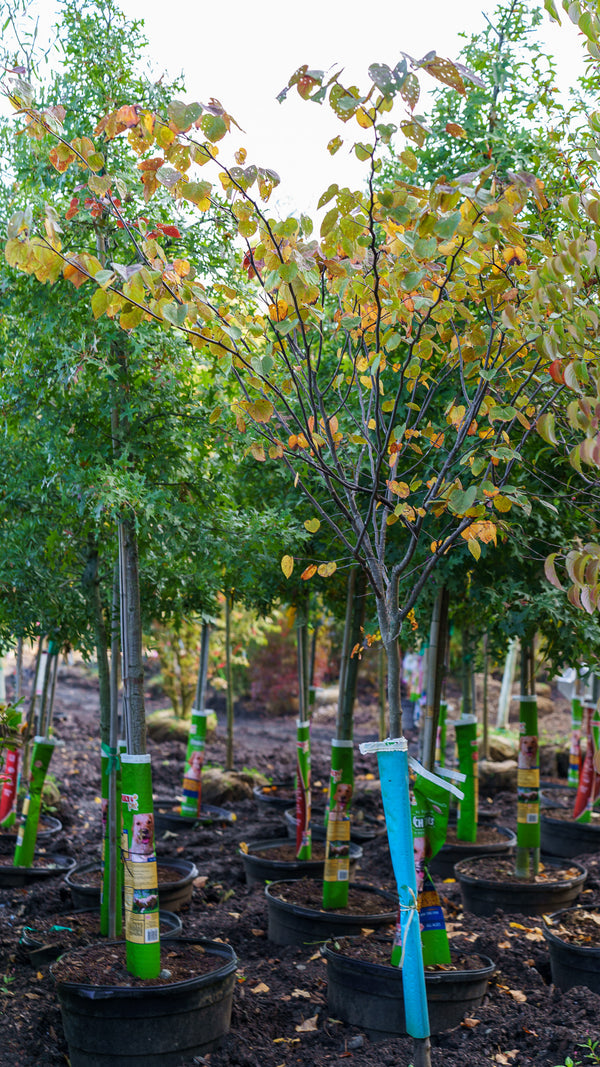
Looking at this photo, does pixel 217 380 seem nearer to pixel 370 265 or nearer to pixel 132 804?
pixel 370 265

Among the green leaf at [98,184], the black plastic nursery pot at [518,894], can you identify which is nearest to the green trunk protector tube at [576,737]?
the black plastic nursery pot at [518,894]

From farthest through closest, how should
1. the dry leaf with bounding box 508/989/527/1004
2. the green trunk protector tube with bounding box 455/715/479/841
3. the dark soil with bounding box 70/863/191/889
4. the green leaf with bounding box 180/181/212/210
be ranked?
the green trunk protector tube with bounding box 455/715/479/841 → the dark soil with bounding box 70/863/191/889 → the dry leaf with bounding box 508/989/527/1004 → the green leaf with bounding box 180/181/212/210

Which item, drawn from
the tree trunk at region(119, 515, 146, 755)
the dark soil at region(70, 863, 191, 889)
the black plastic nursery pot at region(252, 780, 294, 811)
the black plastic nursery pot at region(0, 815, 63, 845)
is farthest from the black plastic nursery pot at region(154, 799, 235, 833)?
the tree trunk at region(119, 515, 146, 755)

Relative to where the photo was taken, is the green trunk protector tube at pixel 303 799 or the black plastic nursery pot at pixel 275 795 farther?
the black plastic nursery pot at pixel 275 795

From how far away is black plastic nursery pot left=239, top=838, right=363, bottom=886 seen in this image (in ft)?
22.3

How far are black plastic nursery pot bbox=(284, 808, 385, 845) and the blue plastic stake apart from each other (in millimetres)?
4477

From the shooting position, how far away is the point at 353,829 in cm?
905

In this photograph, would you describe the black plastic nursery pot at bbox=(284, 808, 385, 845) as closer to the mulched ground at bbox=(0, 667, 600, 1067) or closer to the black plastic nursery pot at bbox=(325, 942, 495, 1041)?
the mulched ground at bbox=(0, 667, 600, 1067)

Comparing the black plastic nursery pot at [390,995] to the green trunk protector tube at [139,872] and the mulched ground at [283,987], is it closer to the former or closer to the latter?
the mulched ground at [283,987]

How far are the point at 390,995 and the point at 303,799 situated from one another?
282 centimetres

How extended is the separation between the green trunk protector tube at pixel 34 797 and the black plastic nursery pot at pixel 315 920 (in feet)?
6.37

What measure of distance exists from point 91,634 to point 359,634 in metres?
1.95

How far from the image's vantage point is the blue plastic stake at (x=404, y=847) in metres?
3.48

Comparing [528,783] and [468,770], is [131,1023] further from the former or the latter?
[468,770]
